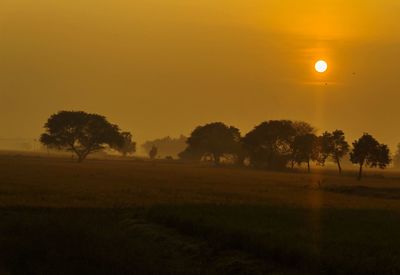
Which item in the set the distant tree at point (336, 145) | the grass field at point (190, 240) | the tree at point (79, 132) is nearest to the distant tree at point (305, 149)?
the distant tree at point (336, 145)

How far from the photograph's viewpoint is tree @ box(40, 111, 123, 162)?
19088 cm

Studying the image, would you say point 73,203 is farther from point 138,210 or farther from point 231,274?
point 231,274

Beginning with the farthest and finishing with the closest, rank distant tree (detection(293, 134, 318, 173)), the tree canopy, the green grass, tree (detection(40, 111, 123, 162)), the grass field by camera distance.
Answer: tree (detection(40, 111, 123, 162)) → the tree canopy → distant tree (detection(293, 134, 318, 173)) → the grass field → the green grass

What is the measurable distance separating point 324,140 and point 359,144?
115 ft

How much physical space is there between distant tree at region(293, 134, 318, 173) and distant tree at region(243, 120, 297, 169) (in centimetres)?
384

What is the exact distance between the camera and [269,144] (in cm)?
19100

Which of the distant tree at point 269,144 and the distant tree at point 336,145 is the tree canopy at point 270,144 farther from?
the distant tree at point 336,145

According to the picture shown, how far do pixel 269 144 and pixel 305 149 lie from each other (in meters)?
14.5

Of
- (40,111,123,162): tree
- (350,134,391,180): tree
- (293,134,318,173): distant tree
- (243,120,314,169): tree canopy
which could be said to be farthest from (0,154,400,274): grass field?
(40,111,123,162): tree

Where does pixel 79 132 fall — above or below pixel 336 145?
above

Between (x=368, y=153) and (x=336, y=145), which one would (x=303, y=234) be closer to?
(x=368, y=153)

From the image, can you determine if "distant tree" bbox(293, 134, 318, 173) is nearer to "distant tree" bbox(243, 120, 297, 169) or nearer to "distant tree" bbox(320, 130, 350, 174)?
"distant tree" bbox(243, 120, 297, 169)

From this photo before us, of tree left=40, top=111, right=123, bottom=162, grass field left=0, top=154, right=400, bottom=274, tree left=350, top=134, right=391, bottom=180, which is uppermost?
tree left=40, top=111, right=123, bottom=162

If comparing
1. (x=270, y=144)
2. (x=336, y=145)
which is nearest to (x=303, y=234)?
(x=336, y=145)
